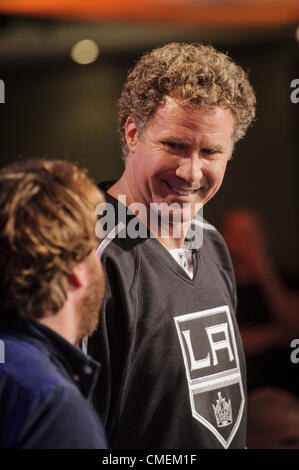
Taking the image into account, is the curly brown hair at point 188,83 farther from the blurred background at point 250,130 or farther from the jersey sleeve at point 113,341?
the blurred background at point 250,130

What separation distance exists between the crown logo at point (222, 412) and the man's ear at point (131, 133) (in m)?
0.50

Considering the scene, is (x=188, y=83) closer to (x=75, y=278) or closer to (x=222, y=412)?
(x=75, y=278)

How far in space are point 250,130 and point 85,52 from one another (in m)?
0.85

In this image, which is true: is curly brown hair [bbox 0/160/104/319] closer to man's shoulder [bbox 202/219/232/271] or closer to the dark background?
man's shoulder [bbox 202/219/232/271]

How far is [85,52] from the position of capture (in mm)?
2576

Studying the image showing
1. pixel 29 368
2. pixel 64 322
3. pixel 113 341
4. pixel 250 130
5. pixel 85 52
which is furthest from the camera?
pixel 250 130

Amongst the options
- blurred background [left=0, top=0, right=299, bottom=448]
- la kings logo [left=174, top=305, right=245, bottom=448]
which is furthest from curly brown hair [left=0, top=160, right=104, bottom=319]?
blurred background [left=0, top=0, right=299, bottom=448]

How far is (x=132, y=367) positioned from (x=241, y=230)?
1.26 metres

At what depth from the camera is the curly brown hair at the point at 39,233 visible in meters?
0.85

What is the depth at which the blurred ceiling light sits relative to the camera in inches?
97.0

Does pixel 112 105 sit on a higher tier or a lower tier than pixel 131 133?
higher

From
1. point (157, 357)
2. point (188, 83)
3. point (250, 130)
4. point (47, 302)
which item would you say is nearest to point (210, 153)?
point (188, 83)

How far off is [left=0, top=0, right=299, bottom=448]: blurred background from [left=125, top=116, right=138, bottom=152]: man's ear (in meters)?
0.63
